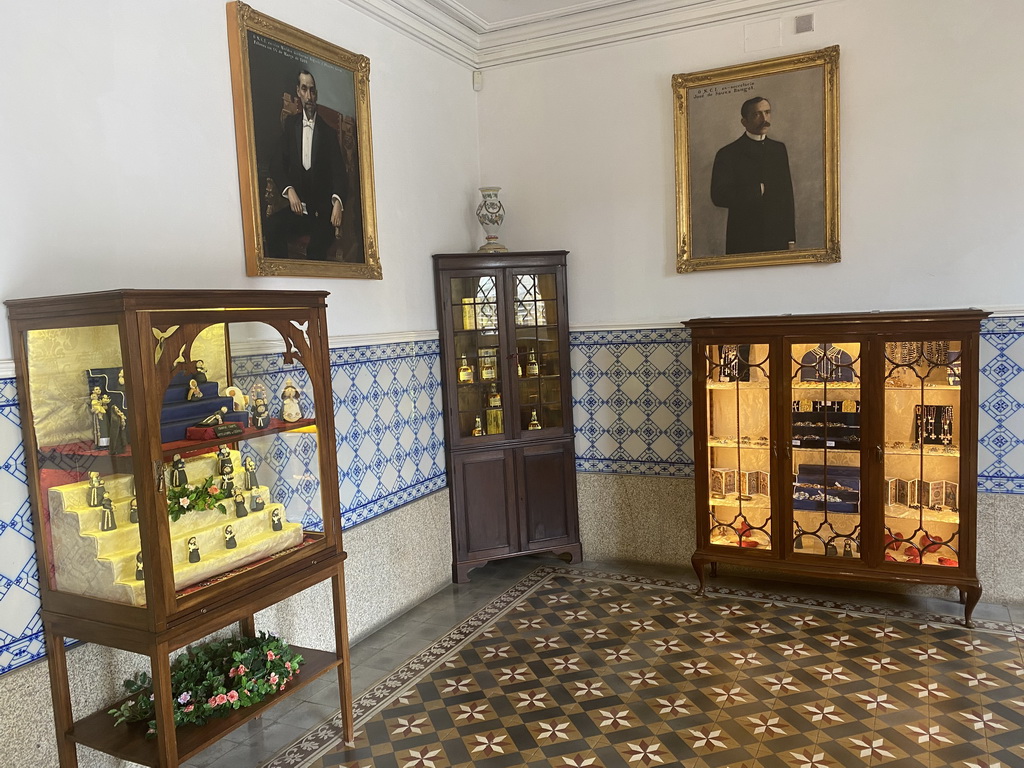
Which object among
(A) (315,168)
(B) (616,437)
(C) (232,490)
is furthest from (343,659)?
(B) (616,437)

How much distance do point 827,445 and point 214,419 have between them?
3153mm

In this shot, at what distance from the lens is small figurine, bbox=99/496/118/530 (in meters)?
2.46

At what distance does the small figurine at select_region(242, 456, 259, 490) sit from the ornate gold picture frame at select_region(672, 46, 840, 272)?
10.1ft

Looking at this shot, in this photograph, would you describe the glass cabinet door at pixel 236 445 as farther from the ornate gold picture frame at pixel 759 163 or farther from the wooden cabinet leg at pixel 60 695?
the ornate gold picture frame at pixel 759 163

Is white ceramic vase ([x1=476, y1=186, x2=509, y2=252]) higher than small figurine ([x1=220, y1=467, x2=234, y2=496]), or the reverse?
white ceramic vase ([x1=476, y1=186, x2=509, y2=252])

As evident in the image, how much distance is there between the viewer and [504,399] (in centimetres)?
507

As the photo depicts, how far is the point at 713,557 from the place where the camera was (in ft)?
14.6

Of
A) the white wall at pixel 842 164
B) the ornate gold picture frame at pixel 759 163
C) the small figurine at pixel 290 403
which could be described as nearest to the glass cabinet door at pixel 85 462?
the small figurine at pixel 290 403

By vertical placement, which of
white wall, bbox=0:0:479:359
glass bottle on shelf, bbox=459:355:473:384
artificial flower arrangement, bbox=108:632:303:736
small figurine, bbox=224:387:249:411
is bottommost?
artificial flower arrangement, bbox=108:632:303:736

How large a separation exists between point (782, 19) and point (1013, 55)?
1255mm

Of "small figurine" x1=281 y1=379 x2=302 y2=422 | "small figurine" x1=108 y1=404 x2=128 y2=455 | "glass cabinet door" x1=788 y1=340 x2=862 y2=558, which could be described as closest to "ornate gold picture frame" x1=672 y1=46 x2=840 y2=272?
"glass cabinet door" x1=788 y1=340 x2=862 y2=558

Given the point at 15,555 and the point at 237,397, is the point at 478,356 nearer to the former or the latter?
the point at 237,397

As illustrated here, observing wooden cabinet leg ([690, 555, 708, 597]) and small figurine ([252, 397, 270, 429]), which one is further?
wooden cabinet leg ([690, 555, 708, 597])

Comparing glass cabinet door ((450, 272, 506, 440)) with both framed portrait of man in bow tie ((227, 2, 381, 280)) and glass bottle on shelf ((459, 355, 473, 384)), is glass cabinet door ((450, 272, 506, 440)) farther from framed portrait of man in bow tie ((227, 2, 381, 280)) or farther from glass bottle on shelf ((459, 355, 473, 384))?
framed portrait of man in bow tie ((227, 2, 381, 280))
